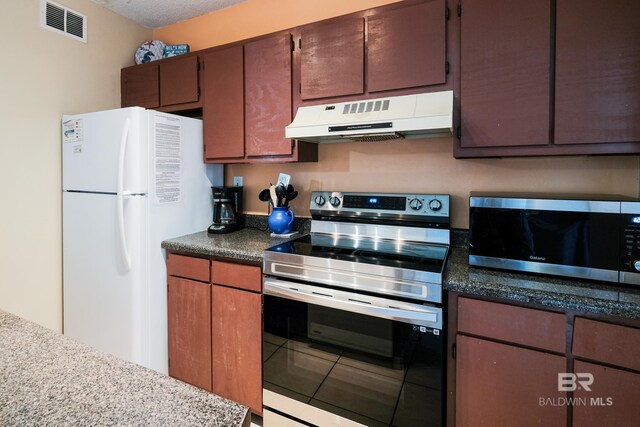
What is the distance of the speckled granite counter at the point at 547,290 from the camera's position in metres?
1.11

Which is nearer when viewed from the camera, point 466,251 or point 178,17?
point 466,251

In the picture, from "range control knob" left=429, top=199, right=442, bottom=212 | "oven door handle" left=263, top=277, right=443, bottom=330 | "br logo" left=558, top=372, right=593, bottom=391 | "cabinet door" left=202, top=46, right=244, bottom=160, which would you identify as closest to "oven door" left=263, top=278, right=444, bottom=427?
"oven door handle" left=263, top=277, right=443, bottom=330

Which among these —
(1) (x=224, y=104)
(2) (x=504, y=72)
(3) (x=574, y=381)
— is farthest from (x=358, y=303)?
(1) (x=224, y=104)

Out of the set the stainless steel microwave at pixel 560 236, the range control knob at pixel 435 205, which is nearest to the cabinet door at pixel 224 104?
the range control knob at pixel 435 205

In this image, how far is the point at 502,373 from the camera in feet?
4.21

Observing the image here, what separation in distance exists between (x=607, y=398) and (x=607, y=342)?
0.64 feet

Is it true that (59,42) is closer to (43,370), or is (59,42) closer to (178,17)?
(178,17)

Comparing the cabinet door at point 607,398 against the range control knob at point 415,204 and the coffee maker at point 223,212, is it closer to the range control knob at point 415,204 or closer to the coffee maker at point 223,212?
the range control knob at point 415,204

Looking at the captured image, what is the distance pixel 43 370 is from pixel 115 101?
257 centimetres

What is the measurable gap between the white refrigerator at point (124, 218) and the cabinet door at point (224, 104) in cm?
13

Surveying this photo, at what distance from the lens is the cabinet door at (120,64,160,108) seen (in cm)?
250

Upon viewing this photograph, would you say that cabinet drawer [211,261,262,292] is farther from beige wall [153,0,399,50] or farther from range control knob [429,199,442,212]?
beige wall [153,0,399,50]

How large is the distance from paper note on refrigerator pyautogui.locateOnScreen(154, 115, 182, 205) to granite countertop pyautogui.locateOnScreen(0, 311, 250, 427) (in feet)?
4.71

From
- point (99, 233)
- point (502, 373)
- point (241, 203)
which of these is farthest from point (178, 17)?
point (502, 373)
